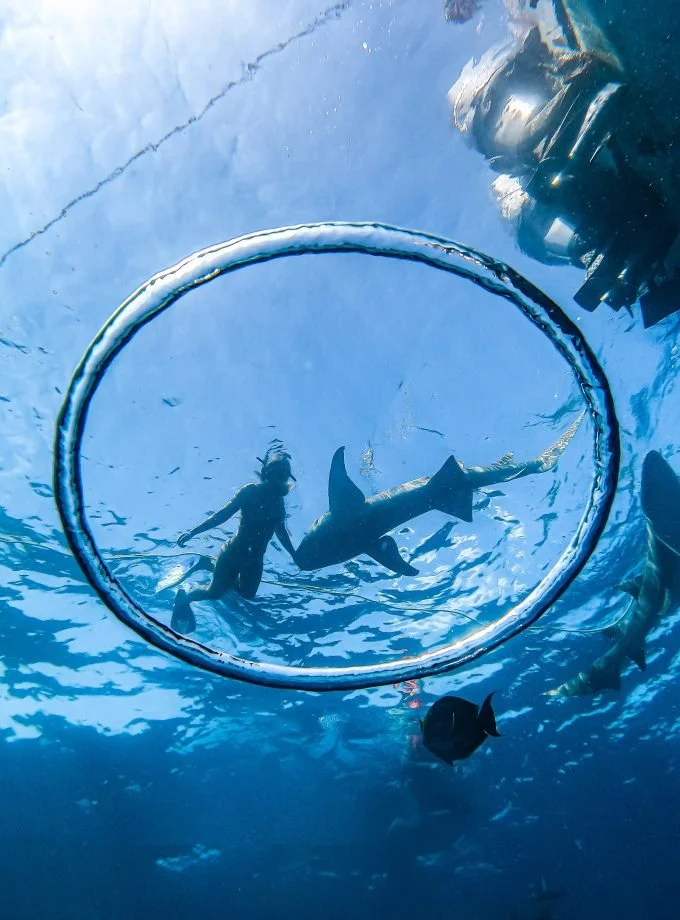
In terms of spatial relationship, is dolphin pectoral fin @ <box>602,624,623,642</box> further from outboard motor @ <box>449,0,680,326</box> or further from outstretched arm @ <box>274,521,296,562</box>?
outstretched arm @ <box>274,521,296,562</box>

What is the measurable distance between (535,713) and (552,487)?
601 inches

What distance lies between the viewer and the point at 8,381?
28.3ft

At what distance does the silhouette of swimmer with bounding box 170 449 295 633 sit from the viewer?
23.0 feet

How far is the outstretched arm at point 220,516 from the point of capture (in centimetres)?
702

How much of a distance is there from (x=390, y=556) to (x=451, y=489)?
1843mm

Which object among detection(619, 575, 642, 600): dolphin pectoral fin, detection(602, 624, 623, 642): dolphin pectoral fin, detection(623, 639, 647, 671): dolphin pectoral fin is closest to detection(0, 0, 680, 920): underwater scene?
detection(619, 575, 642, 600): dolphin pectoral fin

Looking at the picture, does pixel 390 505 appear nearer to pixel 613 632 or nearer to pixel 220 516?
pixel 220 516

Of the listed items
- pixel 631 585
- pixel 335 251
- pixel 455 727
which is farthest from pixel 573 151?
pixel 631 585

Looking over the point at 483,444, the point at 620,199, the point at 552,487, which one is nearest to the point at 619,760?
the point at 552,487

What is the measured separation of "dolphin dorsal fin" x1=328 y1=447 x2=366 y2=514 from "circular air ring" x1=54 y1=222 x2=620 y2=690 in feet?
10.5

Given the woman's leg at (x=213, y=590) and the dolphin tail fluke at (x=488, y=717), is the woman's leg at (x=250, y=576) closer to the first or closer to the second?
the woman's leg at (x=213, y=590)

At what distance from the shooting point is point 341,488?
270 inches

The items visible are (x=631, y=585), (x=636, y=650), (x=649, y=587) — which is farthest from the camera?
(x=636, y=650)

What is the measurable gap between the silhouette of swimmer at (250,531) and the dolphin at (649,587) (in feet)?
24.2
